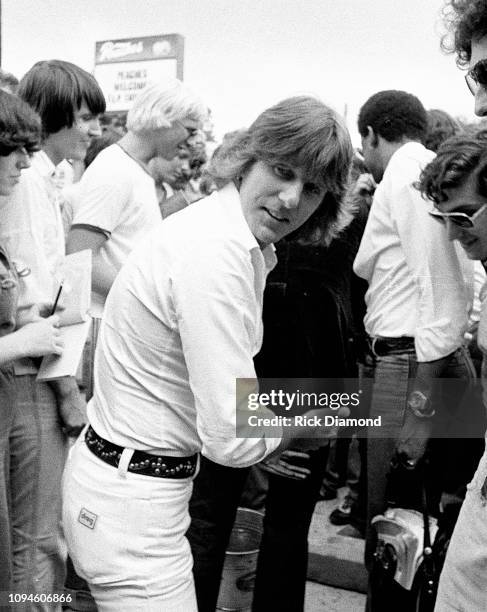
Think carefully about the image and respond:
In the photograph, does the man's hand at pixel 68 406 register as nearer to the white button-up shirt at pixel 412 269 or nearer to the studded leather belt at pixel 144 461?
the studded leather belt at pixel 144 461

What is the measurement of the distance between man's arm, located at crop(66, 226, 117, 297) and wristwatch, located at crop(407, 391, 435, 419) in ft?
3.69

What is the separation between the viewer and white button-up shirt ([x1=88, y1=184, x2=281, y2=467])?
164cm

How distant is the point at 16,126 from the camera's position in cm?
225

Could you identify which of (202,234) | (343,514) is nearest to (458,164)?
(202,234)

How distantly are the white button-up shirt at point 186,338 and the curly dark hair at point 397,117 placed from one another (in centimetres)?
176

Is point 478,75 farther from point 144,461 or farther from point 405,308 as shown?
point 405,308

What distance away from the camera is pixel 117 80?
988 cm

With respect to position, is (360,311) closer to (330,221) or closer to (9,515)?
(330,221)

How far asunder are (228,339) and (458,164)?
1.04 m

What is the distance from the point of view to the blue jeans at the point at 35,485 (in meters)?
2.32

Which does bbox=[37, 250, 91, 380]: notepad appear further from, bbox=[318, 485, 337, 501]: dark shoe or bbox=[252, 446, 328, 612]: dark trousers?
bbox=[318, 485, 337, 501]: dark shoe

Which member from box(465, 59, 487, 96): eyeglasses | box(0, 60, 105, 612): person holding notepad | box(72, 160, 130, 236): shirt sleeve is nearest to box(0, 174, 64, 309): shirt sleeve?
box(0, 60, 105, 612): person holding notepad

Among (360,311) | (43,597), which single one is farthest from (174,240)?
(360,311)

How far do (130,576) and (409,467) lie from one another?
114cm
